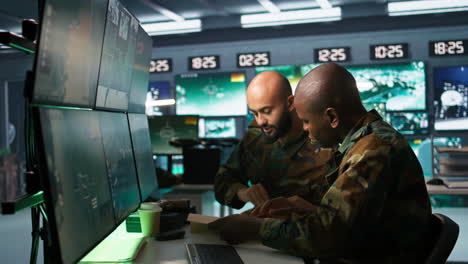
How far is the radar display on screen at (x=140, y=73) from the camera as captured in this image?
2033mm

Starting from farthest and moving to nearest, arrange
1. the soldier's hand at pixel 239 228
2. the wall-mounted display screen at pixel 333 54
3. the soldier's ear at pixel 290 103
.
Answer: the wall-mounted display screen at pixel 333 54
the soldier's ear at pixel 290 103
the soldier's hand at pixel 239 228

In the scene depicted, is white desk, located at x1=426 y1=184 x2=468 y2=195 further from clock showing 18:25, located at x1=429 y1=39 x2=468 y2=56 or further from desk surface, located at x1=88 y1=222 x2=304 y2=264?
clock showing 18:25, located at x1=429 y1=39 x2=468 y2=56

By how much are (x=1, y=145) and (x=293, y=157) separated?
28.1 ft

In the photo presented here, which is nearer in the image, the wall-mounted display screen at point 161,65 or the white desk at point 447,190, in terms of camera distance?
the white desk at point 447,190

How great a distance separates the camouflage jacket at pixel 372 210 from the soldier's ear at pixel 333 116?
91 millimetres

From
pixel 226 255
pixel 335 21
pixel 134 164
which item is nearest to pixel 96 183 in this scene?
pixel 226 255

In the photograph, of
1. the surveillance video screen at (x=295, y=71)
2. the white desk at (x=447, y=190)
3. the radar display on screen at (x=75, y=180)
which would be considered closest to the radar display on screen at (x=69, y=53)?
the radar display on screen at (x=75, y=180)

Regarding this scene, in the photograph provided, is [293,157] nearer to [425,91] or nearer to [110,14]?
[110,14]

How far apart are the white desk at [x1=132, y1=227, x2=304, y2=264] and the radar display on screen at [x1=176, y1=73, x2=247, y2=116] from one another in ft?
19.0

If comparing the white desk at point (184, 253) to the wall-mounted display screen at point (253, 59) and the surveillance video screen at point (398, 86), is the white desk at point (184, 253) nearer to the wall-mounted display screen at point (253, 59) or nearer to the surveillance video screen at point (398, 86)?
the surveillance video screen at point (398, 86)

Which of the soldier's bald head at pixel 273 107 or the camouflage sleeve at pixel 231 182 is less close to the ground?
the soldier's bald head at pixel 273 107

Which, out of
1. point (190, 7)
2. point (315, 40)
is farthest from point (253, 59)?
point (190, 7)

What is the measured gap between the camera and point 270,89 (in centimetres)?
221

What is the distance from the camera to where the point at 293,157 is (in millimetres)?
2197
